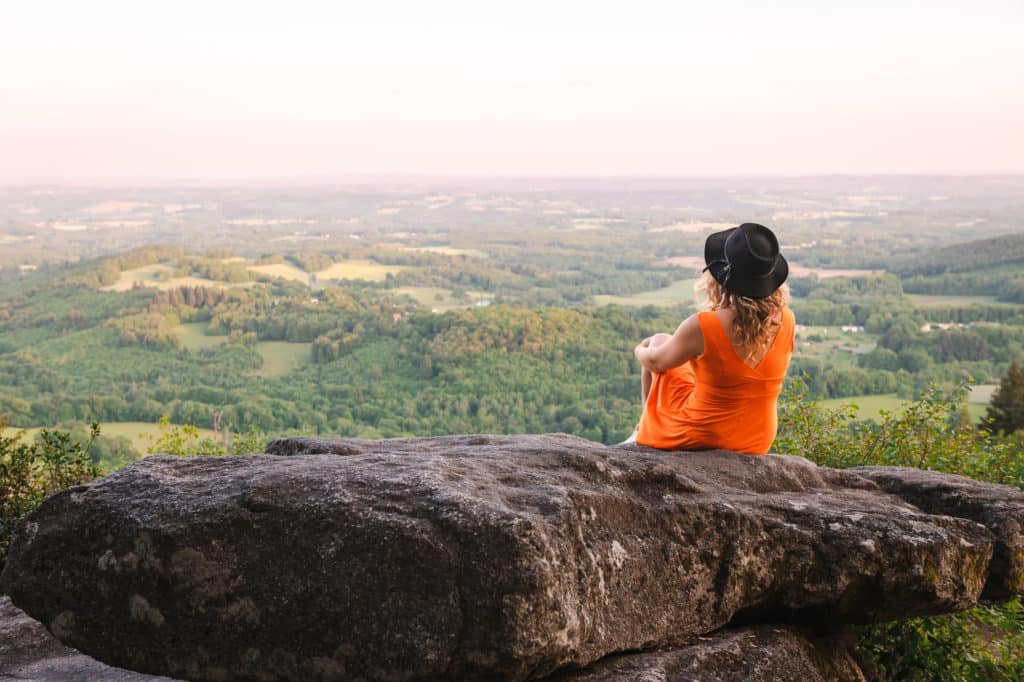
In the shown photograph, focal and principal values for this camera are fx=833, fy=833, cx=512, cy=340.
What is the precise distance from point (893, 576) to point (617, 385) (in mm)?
53865

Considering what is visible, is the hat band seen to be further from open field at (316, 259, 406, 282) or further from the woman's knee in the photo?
open field at (316, 259, 406, 282)

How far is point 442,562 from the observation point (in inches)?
173

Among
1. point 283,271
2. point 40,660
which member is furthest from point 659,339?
point 283,271

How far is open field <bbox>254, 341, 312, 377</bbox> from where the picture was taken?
78875 mm

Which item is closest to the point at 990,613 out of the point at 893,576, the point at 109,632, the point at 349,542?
the point at 893,576

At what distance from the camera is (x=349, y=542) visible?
4562 millimetres

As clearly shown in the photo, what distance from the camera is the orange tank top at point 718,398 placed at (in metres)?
6.56

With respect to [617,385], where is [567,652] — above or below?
above

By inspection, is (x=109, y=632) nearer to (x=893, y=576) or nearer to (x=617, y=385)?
(x=893, y=576)

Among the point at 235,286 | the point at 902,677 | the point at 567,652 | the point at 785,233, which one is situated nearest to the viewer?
the point at 567,652

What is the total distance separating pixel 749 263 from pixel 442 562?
341 centimetres

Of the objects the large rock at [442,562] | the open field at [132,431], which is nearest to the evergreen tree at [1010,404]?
the large rock at [442,562]

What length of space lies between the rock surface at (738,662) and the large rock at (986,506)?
140 cm

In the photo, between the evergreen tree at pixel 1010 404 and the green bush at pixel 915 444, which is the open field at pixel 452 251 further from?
the green bush at pixel 915 444
